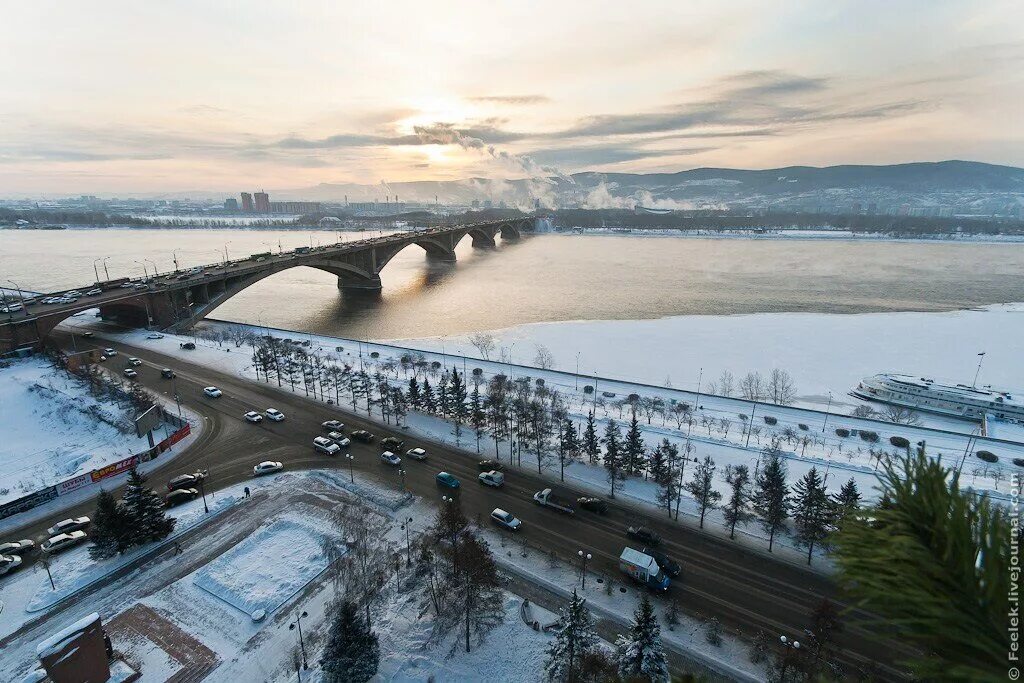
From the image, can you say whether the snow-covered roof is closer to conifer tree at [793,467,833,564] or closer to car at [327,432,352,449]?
car at [327,432,352,449]

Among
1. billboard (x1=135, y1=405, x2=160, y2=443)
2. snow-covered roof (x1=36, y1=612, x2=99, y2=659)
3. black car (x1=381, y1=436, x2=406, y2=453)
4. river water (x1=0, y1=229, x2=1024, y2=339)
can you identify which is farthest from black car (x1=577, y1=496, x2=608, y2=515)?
river water (x1=0, y1=229, x2=1024, y2=339)

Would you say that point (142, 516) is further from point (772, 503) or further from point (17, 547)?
point (772, 503)

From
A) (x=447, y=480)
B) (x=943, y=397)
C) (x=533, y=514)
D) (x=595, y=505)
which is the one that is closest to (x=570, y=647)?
(x=533, y=514)

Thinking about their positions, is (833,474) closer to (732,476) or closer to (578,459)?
(732,476)

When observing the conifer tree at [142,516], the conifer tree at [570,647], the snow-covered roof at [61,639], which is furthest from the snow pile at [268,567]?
the conifer tree at [570,647]

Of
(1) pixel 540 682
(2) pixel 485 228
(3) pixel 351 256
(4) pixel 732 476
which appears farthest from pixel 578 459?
(2) pixel 485 228

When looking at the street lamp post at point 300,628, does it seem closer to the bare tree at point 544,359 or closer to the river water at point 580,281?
the bare tree at point 544,359
